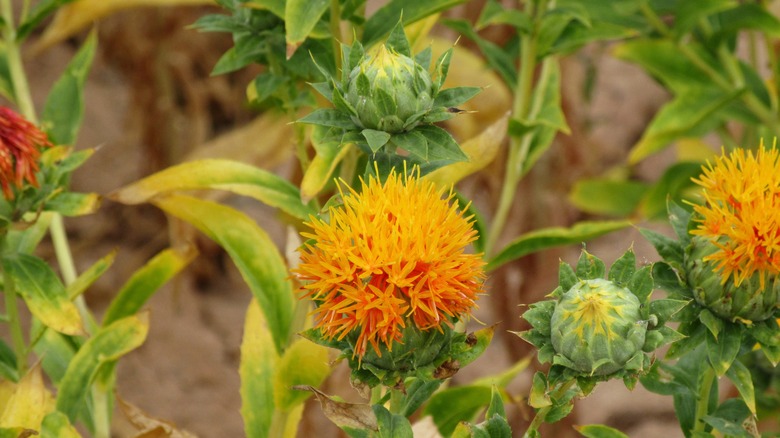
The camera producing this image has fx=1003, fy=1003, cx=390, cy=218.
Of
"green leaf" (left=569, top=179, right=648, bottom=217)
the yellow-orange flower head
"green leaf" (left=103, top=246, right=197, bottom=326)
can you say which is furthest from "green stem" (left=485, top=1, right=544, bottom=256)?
"green leaf" (left=569, top=179, right=648, bottom=217)

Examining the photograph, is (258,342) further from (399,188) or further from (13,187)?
(399,188)

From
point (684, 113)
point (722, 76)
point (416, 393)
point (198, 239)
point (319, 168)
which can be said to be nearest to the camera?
point (416, 393)

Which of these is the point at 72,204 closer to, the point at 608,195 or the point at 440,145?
the point at 440,145

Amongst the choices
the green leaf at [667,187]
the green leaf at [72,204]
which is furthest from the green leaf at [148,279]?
the green leaf at [667,187]

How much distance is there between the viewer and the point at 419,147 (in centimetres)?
96

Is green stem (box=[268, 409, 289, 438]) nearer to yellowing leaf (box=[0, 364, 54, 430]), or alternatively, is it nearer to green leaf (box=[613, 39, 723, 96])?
yellowing leaf (box=[0, 364, 54, 430])

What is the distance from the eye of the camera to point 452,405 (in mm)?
1411

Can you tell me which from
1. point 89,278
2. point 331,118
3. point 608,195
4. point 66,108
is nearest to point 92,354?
point 89,278

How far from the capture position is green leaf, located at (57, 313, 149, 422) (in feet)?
4.29

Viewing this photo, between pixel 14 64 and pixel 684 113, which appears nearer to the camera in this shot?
pixel 14 64

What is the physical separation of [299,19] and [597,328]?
1.66 feet

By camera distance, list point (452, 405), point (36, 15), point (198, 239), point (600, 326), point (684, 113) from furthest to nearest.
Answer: point (198, 239)
point (684, 113)
point (36, 15)
point (452, 405)
point (600, 326)

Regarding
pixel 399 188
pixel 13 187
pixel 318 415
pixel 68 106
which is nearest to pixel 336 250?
pixel 399 188

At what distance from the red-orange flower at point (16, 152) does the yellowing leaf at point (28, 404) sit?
237mm
